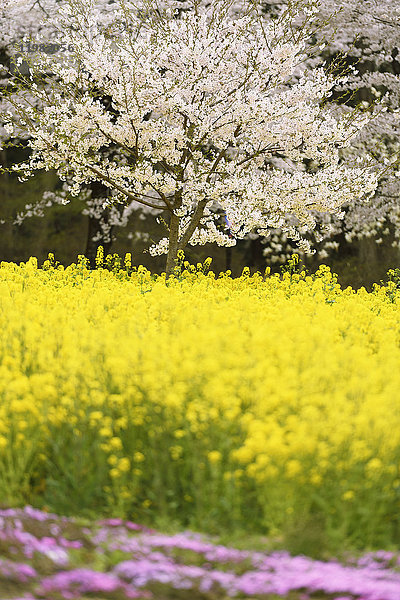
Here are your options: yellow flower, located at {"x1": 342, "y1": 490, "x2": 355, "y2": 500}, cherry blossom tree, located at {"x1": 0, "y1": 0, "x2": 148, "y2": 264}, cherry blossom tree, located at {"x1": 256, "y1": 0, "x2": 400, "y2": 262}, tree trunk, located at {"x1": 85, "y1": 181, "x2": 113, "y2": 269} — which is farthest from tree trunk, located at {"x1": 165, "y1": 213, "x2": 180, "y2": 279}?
yellow flower, located at {"x1": 342, "y1": 490, "x2": 355, "y2": 500}

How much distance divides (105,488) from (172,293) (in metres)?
5.37

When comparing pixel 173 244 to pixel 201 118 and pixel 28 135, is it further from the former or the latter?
pixel 28 135

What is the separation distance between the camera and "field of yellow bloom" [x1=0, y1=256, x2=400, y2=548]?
11.6 feet

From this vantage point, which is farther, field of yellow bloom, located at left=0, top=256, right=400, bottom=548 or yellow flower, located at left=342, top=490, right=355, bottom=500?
field of yellow bloom, located at left=0, top=256, right=400, bottom=548

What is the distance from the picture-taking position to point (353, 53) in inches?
558

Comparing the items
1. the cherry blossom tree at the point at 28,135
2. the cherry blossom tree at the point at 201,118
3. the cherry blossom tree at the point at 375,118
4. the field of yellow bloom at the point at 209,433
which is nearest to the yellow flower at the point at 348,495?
the field of yellow bloom at the point at 209,433

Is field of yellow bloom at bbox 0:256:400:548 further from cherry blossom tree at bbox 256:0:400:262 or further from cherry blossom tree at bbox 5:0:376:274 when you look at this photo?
cherry blossom tree at bbox 256:0:400:262

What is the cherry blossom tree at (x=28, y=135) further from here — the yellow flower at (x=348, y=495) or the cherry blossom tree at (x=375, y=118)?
the yellow flower at (x=348, y=495)

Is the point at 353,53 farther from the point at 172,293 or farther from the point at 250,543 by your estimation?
the point at 250,543

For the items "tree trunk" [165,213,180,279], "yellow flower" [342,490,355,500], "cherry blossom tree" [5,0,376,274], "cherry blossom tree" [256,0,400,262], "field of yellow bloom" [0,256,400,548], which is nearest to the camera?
"yellow flower" [342,490,355,500]

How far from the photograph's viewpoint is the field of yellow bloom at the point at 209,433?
3.54 m

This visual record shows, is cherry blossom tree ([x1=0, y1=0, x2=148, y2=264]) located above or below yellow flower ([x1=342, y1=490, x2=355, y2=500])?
above

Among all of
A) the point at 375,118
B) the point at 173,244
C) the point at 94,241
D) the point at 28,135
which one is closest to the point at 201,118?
the point at 173,244

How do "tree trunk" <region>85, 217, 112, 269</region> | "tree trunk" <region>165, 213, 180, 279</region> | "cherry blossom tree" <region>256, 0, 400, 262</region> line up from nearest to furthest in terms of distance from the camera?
"tree trunk" <region>165, 213, 180, 279</region> < "cherry blossom tree" <region>256, 0, 400, 262</region> < "tree trunk" <region>85, 217, 112, 269</region>
